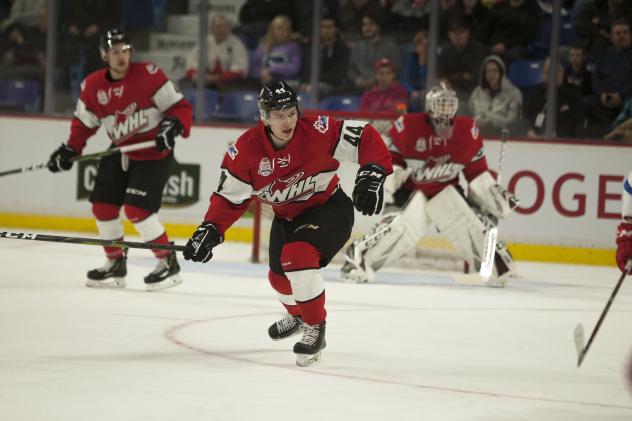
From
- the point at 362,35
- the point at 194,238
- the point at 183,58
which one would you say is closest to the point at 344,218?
the point at 194,238

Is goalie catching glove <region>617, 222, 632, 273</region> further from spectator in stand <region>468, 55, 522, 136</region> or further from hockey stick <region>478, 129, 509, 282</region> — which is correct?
spectator in stand <region>468, 55, 522, 136</region>

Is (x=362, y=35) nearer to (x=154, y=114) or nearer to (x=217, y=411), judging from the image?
(x=154, y=114)

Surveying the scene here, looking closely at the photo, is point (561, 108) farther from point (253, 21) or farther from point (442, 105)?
point (253, 21)

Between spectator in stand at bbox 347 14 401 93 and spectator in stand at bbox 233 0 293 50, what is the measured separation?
0.77m

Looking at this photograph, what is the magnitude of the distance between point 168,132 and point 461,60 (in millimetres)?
2987

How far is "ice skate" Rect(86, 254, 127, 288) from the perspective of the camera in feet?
19.6

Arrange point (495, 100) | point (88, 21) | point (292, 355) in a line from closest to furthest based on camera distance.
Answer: point (292, 355) → point (495, 100) → point (88, 21)

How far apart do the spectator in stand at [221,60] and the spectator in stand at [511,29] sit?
1.87m

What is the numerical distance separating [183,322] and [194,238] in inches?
43.0

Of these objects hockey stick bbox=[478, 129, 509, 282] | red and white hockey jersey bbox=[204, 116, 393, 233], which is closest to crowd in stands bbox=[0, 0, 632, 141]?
hockey stick bbox=[478, 129, 509, 282]

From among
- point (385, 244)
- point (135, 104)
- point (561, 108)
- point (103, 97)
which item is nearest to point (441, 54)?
point (561, 108)

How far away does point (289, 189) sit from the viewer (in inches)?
160

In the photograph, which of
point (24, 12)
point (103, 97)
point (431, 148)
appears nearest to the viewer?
point (103, 97)

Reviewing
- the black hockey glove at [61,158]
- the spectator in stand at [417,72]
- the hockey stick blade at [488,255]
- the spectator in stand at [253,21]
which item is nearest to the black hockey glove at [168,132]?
the black hockey glove at [61,158]
